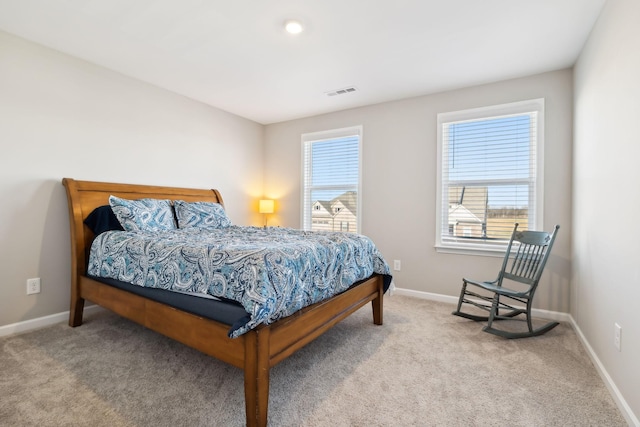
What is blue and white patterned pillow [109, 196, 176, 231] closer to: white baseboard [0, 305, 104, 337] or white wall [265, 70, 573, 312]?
white baseboard [0, 305, 104, 337]

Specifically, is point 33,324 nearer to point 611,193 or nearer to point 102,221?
point 102,221

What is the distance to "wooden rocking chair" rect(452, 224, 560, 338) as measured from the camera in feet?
8.04

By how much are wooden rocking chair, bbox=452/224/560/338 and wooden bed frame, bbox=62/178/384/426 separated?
2.97 feet

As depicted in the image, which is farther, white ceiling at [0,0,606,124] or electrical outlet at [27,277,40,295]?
electrical outlet at [27,277,40,295]

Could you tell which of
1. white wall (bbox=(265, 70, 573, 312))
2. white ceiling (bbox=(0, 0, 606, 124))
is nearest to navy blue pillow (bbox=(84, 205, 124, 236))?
white ceiling (bbox=(0, 0, 606, 124))

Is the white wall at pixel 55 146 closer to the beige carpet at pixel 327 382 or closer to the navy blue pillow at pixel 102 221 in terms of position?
the navy blue pillow at pixel 102 221

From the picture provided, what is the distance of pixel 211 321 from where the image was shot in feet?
5.32

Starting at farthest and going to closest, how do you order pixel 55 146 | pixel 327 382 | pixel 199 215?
1. pixel 199 215
2. pixel 55 146
3. pixel 327 382

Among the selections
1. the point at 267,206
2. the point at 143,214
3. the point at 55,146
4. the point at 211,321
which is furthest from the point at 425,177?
the point at 55,146

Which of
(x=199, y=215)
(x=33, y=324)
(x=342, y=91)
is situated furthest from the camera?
(x=342, y=91)

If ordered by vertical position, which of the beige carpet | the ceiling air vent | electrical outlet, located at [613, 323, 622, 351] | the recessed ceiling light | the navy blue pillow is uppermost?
the recessed ceiling light

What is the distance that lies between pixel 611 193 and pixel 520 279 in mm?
1110

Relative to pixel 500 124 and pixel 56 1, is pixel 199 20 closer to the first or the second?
pixel 56 1

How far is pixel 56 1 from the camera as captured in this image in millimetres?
2008
